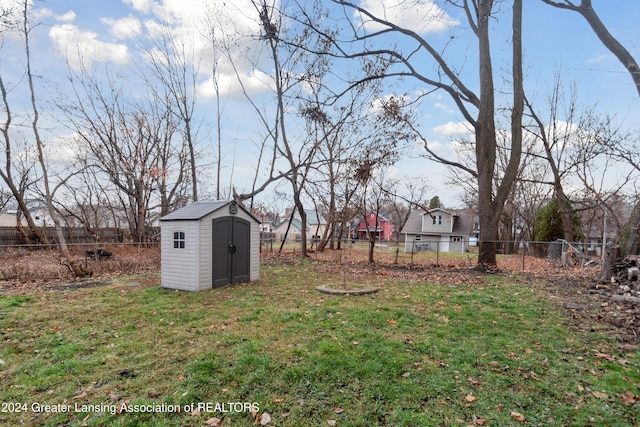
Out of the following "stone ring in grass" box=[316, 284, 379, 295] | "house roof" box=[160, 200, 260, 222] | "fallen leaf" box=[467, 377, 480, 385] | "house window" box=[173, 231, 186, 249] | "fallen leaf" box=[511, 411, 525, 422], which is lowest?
"fallen leaf" box=[511, 411, 525, 422]

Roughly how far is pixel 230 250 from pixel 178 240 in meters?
1.15

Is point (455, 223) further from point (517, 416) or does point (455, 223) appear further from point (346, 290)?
point (517, 416)

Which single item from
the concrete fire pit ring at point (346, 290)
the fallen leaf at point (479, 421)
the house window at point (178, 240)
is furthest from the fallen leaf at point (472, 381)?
the house window at point (178, 240)

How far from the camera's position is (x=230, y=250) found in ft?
25.6

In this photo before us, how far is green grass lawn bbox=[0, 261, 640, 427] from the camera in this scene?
2674 millimetres

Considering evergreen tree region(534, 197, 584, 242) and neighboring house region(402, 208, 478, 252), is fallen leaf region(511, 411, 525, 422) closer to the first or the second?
evergreen tree region(534, 197, 584, 242)

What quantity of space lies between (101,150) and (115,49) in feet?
14.9

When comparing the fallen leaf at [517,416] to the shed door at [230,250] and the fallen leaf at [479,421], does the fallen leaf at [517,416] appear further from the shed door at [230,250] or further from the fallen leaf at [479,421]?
the shed door at [230,250]

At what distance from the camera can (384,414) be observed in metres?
2.63

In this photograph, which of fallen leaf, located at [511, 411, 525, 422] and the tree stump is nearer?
fallen leaf, located at [511, 411, 525, 422]

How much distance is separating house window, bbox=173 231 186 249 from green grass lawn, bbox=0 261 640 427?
67.8 inches

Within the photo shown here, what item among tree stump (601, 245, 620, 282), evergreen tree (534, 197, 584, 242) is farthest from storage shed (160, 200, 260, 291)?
evergreen tree (534, 197, 584, 242)

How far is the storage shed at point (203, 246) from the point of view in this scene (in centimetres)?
708

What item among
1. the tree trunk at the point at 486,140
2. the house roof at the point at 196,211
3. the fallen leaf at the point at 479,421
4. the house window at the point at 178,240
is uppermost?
the tree trunk at the point at 486,140
